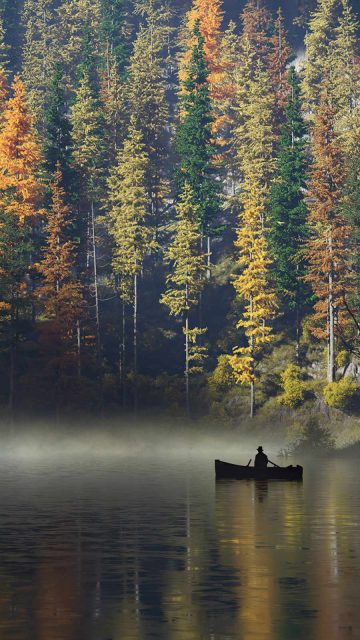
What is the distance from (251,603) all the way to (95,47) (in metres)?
126

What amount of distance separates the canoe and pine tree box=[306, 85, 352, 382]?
33603 millimetres

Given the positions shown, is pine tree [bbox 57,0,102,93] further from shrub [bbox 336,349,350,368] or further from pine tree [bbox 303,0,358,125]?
shrub [bbox 336,349,350,368]

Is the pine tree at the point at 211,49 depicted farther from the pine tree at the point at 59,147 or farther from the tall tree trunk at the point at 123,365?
the tall tree trunk at the point at 123,365

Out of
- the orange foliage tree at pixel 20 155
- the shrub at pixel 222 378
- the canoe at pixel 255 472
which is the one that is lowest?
the canoe at pixel 255 472

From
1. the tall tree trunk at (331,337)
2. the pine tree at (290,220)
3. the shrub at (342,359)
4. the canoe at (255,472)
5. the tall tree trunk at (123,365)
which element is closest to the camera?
the canoe at (255,472)

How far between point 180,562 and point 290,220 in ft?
239

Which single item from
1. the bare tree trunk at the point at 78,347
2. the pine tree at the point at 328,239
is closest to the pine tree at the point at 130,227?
the bare tree trunk at the point at 78,347

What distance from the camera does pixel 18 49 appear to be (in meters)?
150

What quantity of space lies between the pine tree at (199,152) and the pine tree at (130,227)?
4800 mm

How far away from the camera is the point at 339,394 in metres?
90.5

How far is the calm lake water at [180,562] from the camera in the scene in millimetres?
22953

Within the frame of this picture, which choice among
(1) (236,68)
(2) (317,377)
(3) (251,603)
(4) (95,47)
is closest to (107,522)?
(3) (251,603)

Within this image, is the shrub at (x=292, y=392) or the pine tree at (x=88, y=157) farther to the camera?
the pine tree at (x=88, y=157)

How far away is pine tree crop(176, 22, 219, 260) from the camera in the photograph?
11125 cm
